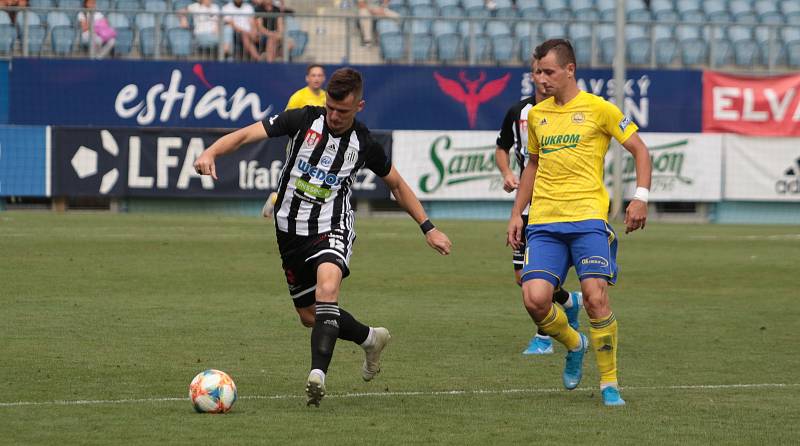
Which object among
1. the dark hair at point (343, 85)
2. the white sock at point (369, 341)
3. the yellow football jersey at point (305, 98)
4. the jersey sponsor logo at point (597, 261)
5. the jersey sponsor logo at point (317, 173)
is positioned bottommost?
the white sock at point (369, 341)

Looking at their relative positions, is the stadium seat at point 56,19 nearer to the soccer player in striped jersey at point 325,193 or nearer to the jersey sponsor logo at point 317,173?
the soccer player in striped jersey at point 325,193

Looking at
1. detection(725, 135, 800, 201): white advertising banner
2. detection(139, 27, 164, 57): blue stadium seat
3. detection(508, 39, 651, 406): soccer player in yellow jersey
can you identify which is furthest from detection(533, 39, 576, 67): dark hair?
detection(725, 135, 800, 201): white advertising banner

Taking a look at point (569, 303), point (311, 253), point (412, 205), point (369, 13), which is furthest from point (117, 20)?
point (311, 253)

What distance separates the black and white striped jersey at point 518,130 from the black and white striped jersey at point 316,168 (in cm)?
229

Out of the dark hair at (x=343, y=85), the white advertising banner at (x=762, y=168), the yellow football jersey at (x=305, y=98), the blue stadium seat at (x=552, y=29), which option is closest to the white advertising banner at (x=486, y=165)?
the white advertising banner at (x=762, y=168)

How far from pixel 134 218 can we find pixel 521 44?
26.6 ft

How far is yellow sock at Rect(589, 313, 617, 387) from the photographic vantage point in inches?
295

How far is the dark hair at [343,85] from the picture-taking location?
24.0 ft

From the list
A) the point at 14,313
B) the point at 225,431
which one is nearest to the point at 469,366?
the point at 225,431

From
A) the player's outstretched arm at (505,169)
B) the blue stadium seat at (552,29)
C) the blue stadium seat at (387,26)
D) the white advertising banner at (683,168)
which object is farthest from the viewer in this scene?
the blue stadium seat at (552,29)

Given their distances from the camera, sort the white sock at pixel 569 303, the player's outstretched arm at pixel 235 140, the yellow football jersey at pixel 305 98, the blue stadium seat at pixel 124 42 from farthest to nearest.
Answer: the blue stadium seat at pixel 124 42 → the yellow football jersey at pixel 305 98 → the white sock at pixel 569 303 → the player's outstretched arm at pixel 235 140

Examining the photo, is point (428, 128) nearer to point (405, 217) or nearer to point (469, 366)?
point (405, 217)

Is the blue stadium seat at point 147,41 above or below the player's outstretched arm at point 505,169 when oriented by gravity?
above

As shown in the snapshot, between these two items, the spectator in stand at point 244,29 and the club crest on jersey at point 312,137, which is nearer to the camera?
the club crest on jersey at point 312,137
